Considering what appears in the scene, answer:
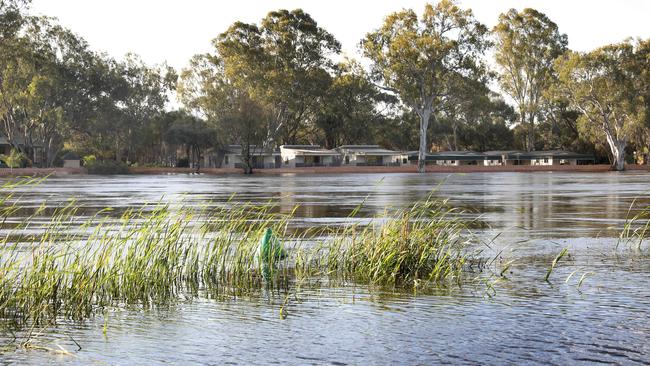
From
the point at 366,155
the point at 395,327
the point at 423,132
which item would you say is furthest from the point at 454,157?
the point at 395,327

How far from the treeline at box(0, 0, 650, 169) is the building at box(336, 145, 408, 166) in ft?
21.6

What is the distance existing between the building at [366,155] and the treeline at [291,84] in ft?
21.6

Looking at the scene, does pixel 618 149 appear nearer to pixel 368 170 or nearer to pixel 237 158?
pixel 368 170

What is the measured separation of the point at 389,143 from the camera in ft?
484

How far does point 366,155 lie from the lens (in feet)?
421

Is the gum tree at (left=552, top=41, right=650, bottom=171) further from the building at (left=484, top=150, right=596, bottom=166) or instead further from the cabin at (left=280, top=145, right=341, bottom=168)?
the cabin at (left=280, top=145, right=341, bottom=168)

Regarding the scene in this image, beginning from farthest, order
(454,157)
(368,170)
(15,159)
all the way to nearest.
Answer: (454,157), (368,170), (15,159)

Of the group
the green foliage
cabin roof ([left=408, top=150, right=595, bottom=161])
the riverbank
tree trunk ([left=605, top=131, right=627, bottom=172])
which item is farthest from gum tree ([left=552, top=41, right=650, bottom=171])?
the green foliage

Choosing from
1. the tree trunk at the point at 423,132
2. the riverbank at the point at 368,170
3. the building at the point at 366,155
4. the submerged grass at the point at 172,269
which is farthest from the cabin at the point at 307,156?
the submerged grass at the point at 172,269

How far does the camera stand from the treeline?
10700cm

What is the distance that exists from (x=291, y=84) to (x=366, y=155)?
20945 mm

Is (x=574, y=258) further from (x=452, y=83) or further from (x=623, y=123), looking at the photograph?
(x=623, y=123)

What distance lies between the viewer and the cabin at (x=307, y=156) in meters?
124

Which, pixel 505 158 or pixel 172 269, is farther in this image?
pixel 505 158
